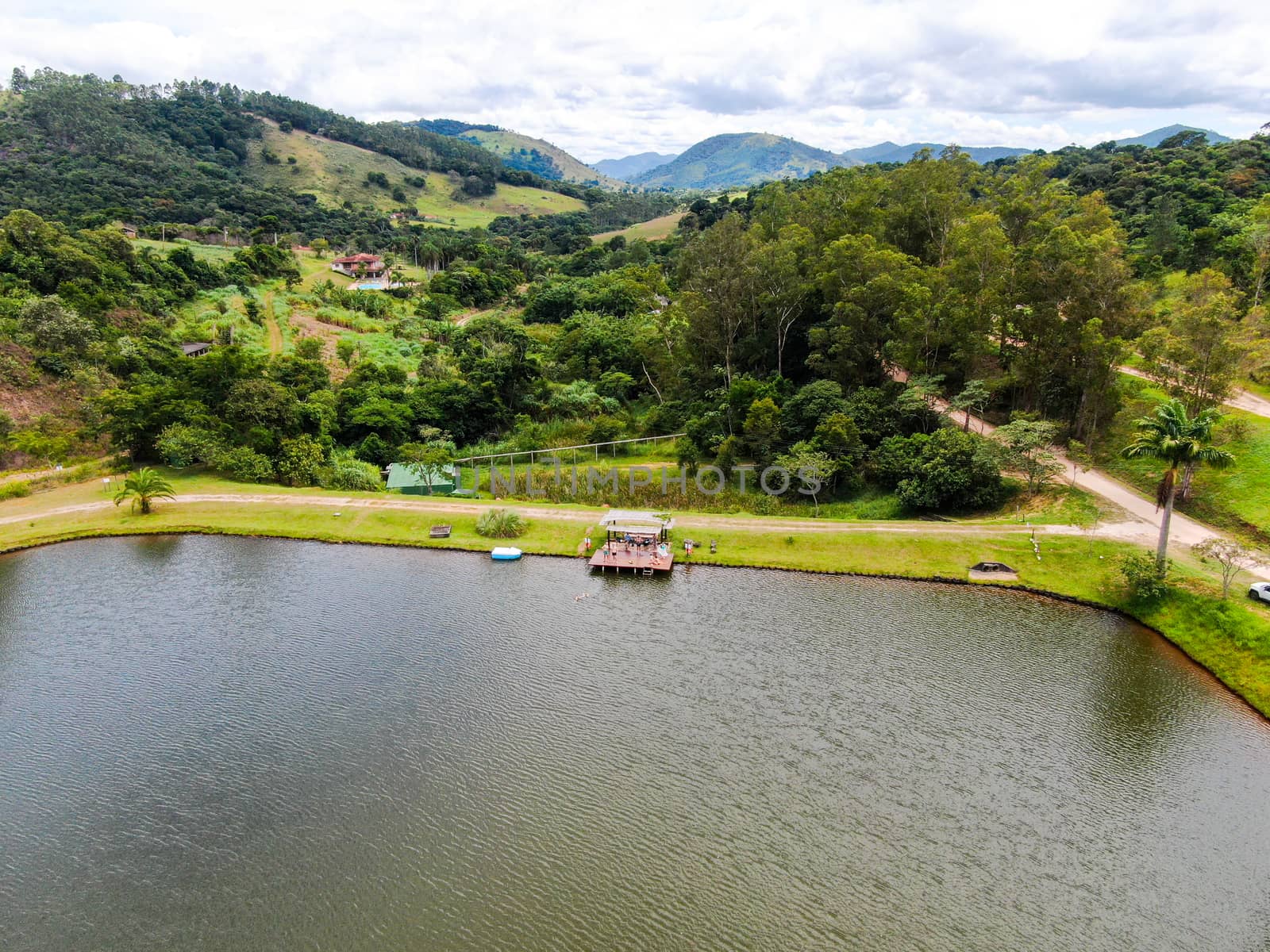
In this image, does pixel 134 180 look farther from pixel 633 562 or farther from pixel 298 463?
pixel 633 562

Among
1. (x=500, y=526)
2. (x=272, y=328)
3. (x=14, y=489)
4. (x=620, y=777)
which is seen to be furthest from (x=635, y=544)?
(x=272, y=328)

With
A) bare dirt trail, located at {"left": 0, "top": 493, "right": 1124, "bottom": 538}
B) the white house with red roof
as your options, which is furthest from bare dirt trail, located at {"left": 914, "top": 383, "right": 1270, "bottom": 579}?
the white house with red roof

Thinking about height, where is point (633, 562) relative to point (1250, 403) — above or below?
below

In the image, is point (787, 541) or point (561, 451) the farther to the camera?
point (561, 451)

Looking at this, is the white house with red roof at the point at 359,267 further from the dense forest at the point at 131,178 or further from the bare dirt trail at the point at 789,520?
the bare dirt trail at the point at 789,520

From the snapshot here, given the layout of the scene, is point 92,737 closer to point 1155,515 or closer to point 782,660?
point 782,660

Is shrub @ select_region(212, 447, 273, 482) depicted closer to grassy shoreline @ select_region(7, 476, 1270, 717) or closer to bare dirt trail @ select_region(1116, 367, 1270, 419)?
grassy shoreline @ select_region(7, 476, 1270, 717)
